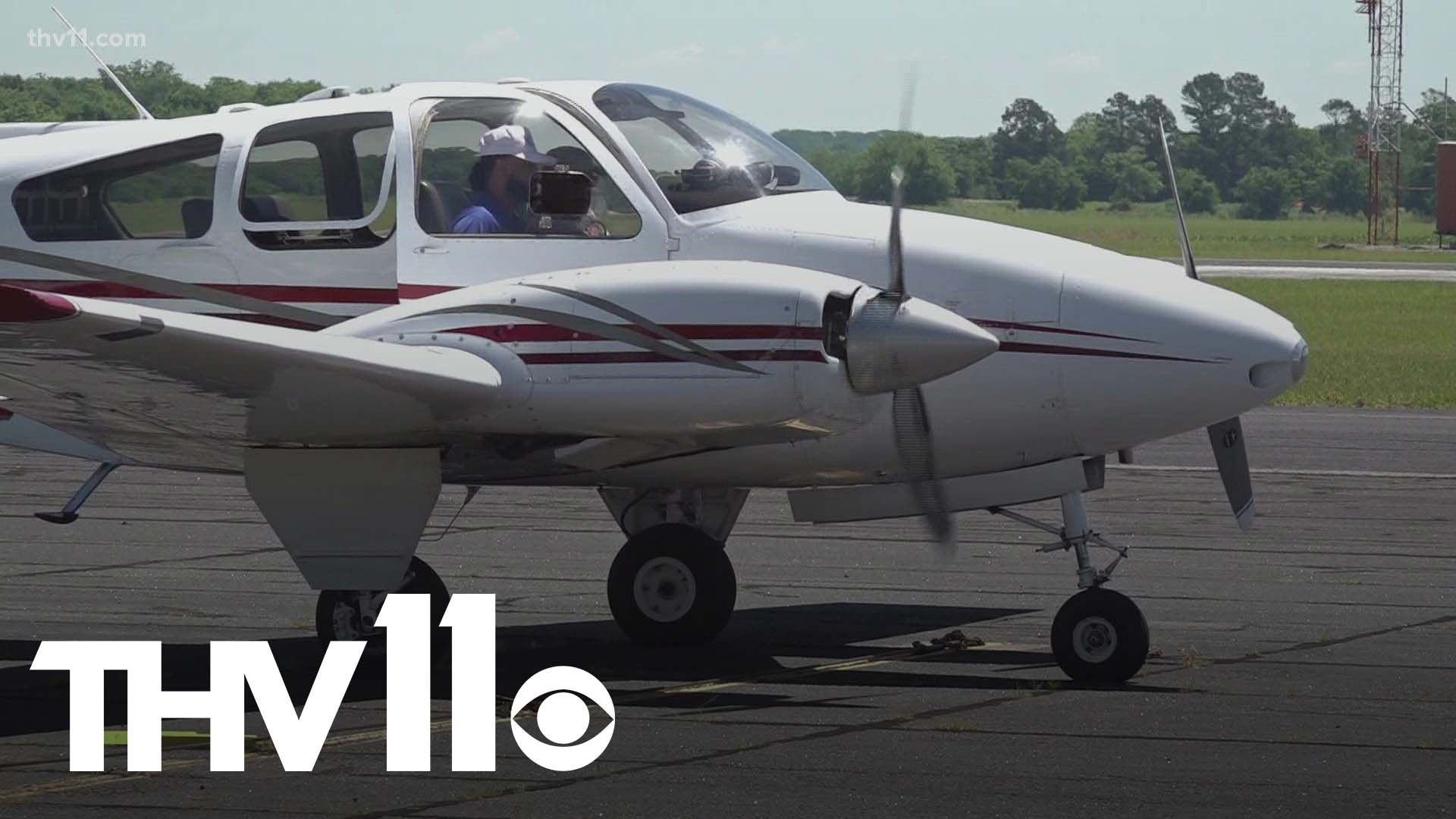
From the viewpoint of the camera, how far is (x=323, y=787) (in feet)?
26.0

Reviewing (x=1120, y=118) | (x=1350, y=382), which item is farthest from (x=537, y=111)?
(x=1120, y=118)

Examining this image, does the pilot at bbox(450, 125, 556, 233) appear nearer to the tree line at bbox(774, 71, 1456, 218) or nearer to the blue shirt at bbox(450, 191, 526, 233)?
the blue shirt at bbox(450, 191, 526, 233)

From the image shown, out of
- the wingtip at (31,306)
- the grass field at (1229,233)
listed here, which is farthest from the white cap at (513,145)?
the grass field at (1229,233)

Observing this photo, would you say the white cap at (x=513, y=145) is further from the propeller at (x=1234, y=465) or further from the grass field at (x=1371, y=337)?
the grass field at (x=1371, y=337)

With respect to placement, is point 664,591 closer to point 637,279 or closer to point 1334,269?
point 637,279

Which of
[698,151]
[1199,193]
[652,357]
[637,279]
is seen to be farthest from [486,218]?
[1199,193]

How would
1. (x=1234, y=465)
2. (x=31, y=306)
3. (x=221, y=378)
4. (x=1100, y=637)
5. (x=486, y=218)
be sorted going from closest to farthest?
(x=31, y=306)
(x=221, y=378)
(x=1100, y=637)
(x=486, y=218)
(x=1234, y=465)

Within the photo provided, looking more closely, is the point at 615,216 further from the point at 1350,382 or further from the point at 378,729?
the point at 1350,382

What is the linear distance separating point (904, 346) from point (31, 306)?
3.71 m

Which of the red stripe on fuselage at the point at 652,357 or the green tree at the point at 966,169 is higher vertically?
the green tree at the point at 966,169

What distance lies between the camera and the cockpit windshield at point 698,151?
415 inches

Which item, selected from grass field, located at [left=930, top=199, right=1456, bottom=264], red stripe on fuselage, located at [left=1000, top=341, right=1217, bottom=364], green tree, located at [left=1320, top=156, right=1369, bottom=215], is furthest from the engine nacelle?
green tree, located at [left=1320, top=156, right=1369, bottom=215]

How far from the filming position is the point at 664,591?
1121 centimetres

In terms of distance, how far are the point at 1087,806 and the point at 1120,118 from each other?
314ft
